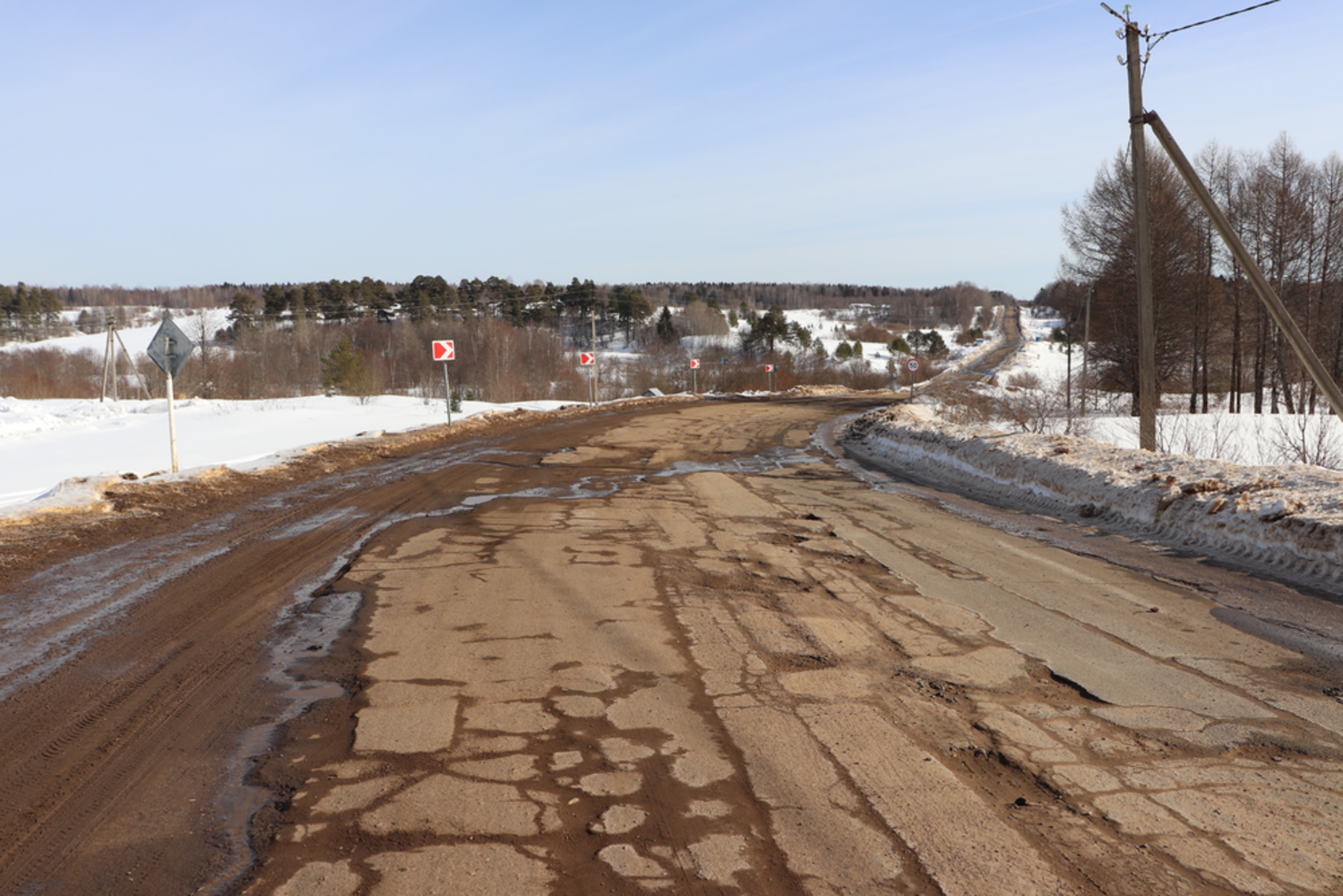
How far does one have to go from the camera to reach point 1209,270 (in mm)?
37438

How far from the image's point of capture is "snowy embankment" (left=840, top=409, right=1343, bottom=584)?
7457mm

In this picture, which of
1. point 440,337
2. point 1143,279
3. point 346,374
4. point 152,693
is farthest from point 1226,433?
point 440,337

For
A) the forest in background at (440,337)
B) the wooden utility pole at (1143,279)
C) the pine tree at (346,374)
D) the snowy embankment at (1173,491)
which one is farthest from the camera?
the forest in background at (440,337)

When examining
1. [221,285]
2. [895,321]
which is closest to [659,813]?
[895,321]

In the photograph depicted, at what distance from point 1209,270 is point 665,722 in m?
42.7

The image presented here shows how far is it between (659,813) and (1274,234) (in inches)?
1829

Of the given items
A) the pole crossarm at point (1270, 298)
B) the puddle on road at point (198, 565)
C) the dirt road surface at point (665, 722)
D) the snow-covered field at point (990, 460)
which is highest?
the pole crossarm at point (1270, 298)

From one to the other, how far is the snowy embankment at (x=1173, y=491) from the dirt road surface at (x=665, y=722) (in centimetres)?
80

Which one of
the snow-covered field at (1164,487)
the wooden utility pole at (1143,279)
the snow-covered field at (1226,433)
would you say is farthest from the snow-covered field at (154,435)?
the snow-covered field at (1226,433)

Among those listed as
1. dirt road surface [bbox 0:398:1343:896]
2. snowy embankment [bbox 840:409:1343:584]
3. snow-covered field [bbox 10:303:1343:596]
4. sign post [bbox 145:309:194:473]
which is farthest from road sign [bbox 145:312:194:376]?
snowy embankment [bbox 840:409:1343:584]

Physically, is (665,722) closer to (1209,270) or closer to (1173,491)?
(1173,491)

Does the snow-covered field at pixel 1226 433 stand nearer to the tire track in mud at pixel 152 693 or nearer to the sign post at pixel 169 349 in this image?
the tire track in mud at pixel 152 693

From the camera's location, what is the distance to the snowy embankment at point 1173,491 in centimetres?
746

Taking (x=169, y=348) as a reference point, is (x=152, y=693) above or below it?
below
